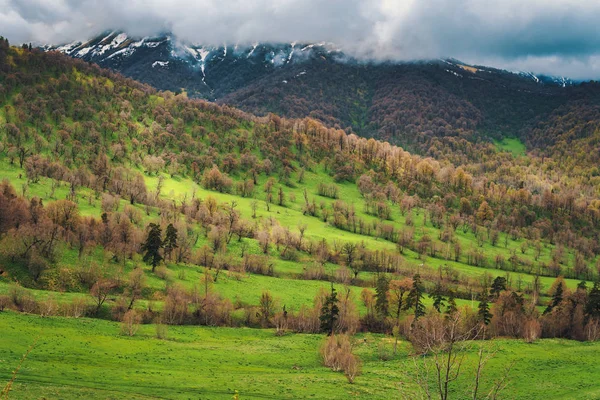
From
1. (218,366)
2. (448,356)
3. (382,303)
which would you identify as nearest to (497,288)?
(382,303)

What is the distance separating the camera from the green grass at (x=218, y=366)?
190 feet

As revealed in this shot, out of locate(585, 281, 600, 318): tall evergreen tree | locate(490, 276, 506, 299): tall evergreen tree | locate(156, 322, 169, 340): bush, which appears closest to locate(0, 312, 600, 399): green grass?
locate(156, 322, 169, 340): bush

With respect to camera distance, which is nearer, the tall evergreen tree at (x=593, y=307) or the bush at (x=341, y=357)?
the bush at (x=341, y=357)

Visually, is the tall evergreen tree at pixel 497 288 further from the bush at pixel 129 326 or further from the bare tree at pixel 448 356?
the bush at pixel 129 326

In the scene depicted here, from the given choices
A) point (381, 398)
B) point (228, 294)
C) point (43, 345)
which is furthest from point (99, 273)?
point (381, 398)

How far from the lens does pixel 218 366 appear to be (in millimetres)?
76750

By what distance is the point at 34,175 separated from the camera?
609 feet

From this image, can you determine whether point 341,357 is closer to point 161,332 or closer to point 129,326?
point 161,332

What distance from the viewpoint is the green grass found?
57.8 meters

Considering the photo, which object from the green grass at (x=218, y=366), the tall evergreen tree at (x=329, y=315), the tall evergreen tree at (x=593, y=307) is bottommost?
the green grass at (x=218, y=366)

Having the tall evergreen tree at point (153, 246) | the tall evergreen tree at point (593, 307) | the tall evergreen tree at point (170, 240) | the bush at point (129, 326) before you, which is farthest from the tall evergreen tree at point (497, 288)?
the bush at point (129, 326)

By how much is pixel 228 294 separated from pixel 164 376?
60.4 meters

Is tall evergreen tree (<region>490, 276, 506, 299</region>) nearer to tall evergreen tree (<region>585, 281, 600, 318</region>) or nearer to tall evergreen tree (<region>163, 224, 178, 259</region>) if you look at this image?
tall evergreen tree (<region>585, 281, 600, 318</region>)

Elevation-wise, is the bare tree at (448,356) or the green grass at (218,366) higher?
the bare tree at (448,356)
